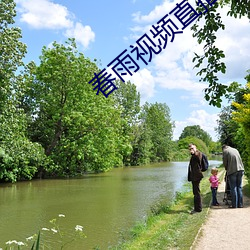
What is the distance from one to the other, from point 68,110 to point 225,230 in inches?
823

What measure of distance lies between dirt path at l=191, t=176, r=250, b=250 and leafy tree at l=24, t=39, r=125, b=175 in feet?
60.2

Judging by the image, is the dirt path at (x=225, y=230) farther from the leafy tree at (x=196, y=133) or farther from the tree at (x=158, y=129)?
the leafy tree at (x=196, y=133)

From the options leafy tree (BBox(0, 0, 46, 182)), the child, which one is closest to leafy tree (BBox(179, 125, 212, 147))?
leafy tree (BBox(0, 0, 46, 182))

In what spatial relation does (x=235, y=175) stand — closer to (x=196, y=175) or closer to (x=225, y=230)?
(x=196, y=175)

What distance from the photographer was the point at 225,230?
7457mm

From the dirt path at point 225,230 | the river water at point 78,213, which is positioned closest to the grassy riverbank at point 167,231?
the dirt path at point 225,230

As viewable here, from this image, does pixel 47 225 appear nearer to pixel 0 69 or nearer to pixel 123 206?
pixel 123 206

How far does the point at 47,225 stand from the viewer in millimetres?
10406

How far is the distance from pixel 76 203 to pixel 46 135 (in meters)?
15.6

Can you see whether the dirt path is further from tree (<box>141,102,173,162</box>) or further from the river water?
tree (<box>141,102,173,162</box>)

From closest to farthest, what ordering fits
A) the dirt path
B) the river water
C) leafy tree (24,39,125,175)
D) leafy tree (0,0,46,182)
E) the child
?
the dirt path < the river water < the child < leafy tree (0,0,46,182) < leafy tree (24,39,125,175)

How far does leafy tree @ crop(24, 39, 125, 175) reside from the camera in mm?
27203

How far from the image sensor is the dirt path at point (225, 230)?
21.0 feet

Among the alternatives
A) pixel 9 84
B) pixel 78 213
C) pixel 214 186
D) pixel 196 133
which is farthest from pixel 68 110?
pixel 196 133
